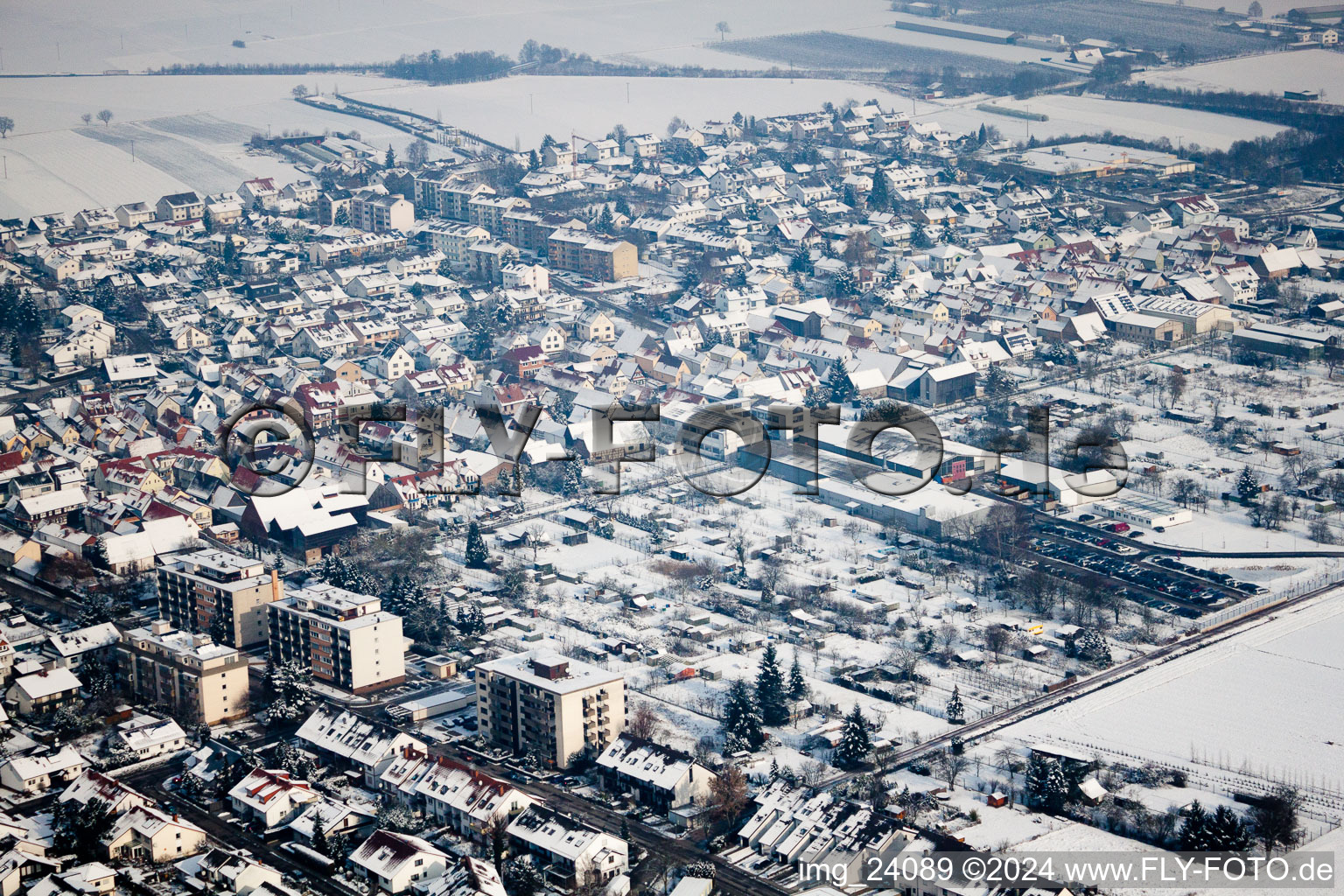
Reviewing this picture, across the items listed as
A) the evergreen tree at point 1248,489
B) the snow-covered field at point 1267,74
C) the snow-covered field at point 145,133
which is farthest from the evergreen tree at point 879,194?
the evergreen tree at point 1248,489

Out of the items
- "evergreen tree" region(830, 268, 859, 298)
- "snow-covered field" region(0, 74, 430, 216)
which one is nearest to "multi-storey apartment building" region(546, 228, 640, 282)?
"evergreen tree" region(830, 268, 859, 298)

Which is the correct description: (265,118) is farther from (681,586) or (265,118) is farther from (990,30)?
(681,586)

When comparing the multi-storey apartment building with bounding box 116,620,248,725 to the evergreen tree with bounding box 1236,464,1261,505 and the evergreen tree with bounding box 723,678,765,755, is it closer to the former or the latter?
the evergreen tree with bounding box 723,678,765,755

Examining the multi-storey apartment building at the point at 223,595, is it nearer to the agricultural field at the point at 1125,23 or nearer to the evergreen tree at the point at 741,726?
the evergreen tree at the point at 741,726

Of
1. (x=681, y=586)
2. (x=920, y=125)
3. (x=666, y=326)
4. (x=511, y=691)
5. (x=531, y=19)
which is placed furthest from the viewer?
(x=531, y=19)

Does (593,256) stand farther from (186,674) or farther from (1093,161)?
(186,674)

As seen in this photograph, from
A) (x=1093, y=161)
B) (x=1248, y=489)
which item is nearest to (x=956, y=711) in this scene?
(x=1248, y=489)

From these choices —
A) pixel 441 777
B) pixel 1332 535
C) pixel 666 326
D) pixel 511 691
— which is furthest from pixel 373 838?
pixel 666 326
